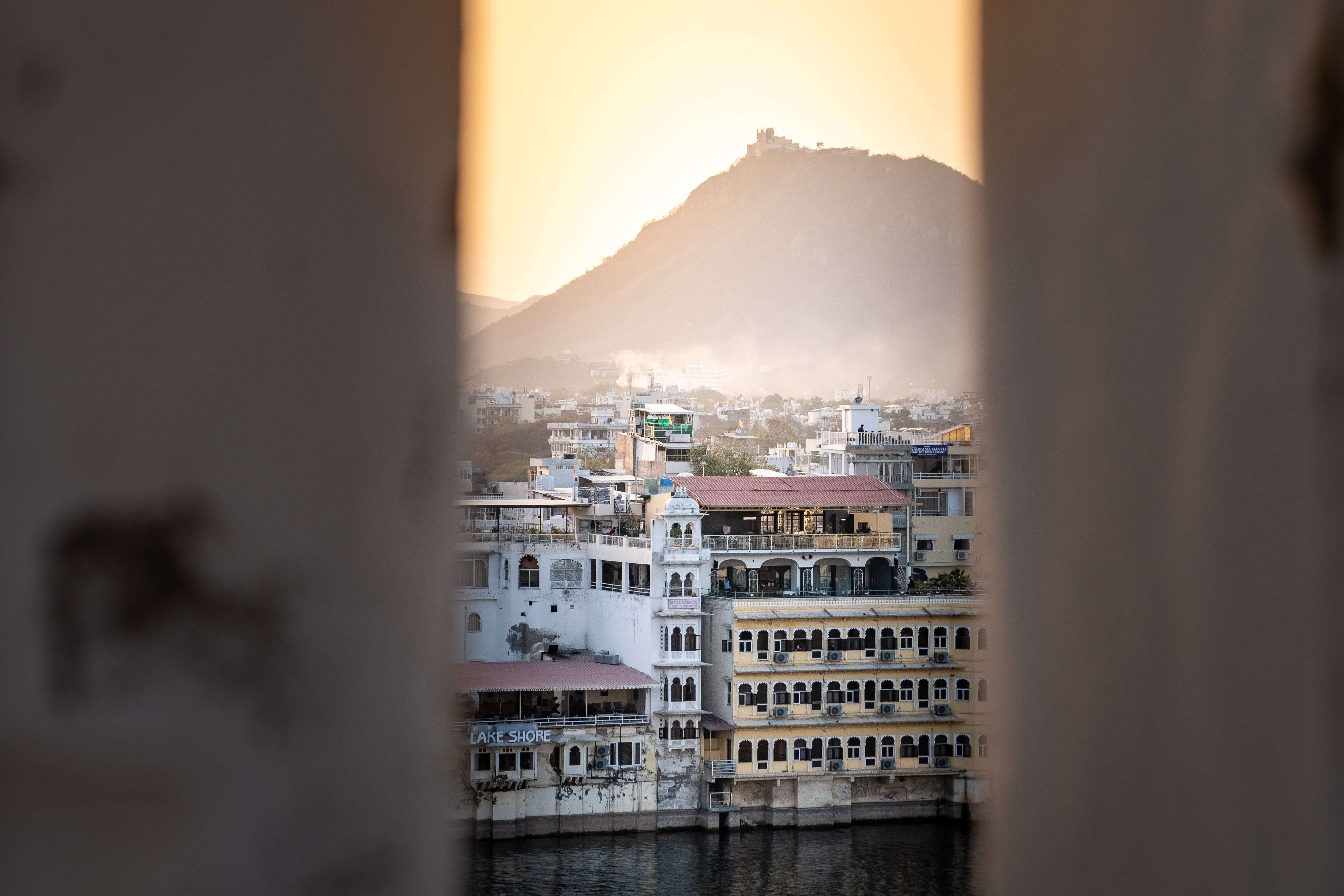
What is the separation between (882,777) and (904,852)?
1.15 m

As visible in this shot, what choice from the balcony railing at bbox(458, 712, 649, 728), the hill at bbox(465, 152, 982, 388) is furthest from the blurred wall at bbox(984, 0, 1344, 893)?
the hill at bbox(465, 152, 982, 388)

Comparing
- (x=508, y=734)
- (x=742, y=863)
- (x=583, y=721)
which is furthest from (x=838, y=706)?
(x=508, y=734)

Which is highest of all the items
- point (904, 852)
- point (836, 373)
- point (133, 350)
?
point (836, 373)

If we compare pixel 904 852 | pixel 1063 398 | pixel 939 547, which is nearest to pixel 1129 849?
pixel 1063 398

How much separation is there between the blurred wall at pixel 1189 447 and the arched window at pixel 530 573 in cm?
1772

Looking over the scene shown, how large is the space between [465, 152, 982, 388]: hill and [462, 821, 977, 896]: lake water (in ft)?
178

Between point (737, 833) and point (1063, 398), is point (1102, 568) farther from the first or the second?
point (737, 833)

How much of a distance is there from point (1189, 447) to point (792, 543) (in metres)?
17.8

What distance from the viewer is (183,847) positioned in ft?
2.09

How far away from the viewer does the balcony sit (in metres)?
18.4

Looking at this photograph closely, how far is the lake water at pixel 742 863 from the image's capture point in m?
14.5

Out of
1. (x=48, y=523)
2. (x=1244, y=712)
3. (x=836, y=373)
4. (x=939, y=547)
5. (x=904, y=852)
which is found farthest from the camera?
(x=836, y=373)

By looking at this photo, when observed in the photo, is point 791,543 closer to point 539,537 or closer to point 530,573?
point 539,537

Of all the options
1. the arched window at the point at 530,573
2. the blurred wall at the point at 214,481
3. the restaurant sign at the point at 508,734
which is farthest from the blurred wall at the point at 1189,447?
the arched window at the point at 530,573
